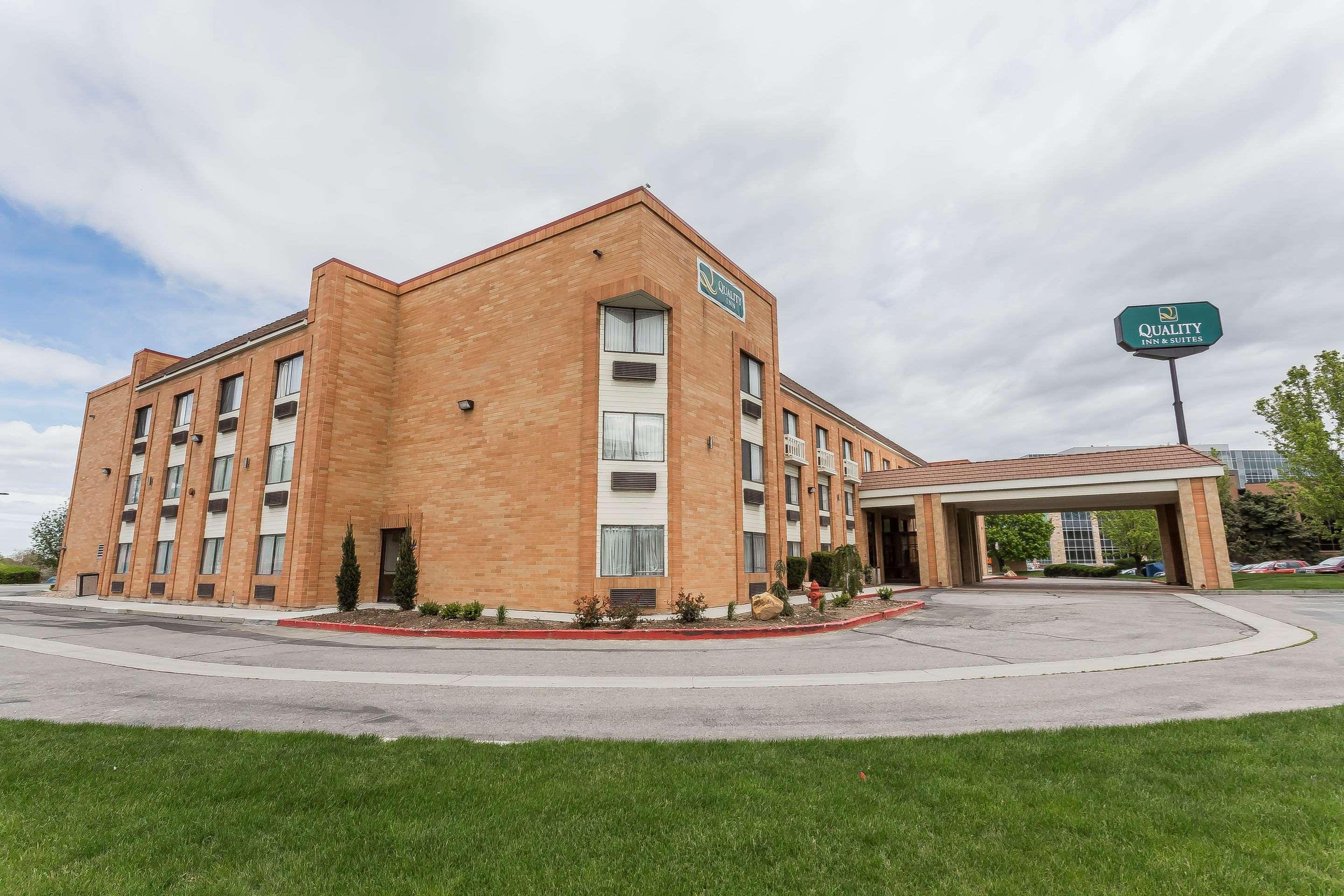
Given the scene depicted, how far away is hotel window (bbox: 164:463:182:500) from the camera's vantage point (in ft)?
95.7

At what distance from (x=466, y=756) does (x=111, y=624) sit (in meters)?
20.6

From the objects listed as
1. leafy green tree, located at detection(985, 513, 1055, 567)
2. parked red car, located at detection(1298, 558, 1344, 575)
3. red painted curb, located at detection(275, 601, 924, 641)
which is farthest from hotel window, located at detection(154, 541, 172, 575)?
leafy green tree, located at detection(985, 513, 1055, 567)

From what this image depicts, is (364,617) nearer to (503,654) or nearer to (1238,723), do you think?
(503,654)

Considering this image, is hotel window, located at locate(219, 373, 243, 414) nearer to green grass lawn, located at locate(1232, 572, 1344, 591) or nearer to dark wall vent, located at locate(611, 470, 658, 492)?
dark wall vent, located at locate(611, 470, 658, 492)

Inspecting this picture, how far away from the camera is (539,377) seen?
67.7 feet

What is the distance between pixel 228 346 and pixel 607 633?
2355 cm

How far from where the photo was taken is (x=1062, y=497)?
1336 inches

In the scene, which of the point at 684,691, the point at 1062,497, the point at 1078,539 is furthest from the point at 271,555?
the point at 1078,539

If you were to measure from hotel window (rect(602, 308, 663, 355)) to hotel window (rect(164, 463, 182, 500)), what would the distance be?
22.7m

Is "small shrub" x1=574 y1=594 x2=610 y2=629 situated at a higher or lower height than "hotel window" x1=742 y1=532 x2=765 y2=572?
lower

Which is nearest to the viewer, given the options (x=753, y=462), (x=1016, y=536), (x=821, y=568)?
(x=753, y=462)

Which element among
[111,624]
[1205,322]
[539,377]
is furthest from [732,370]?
[1205,322]

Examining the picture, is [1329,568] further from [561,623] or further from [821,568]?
[561,623]

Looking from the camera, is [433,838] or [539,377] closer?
[433,838]
